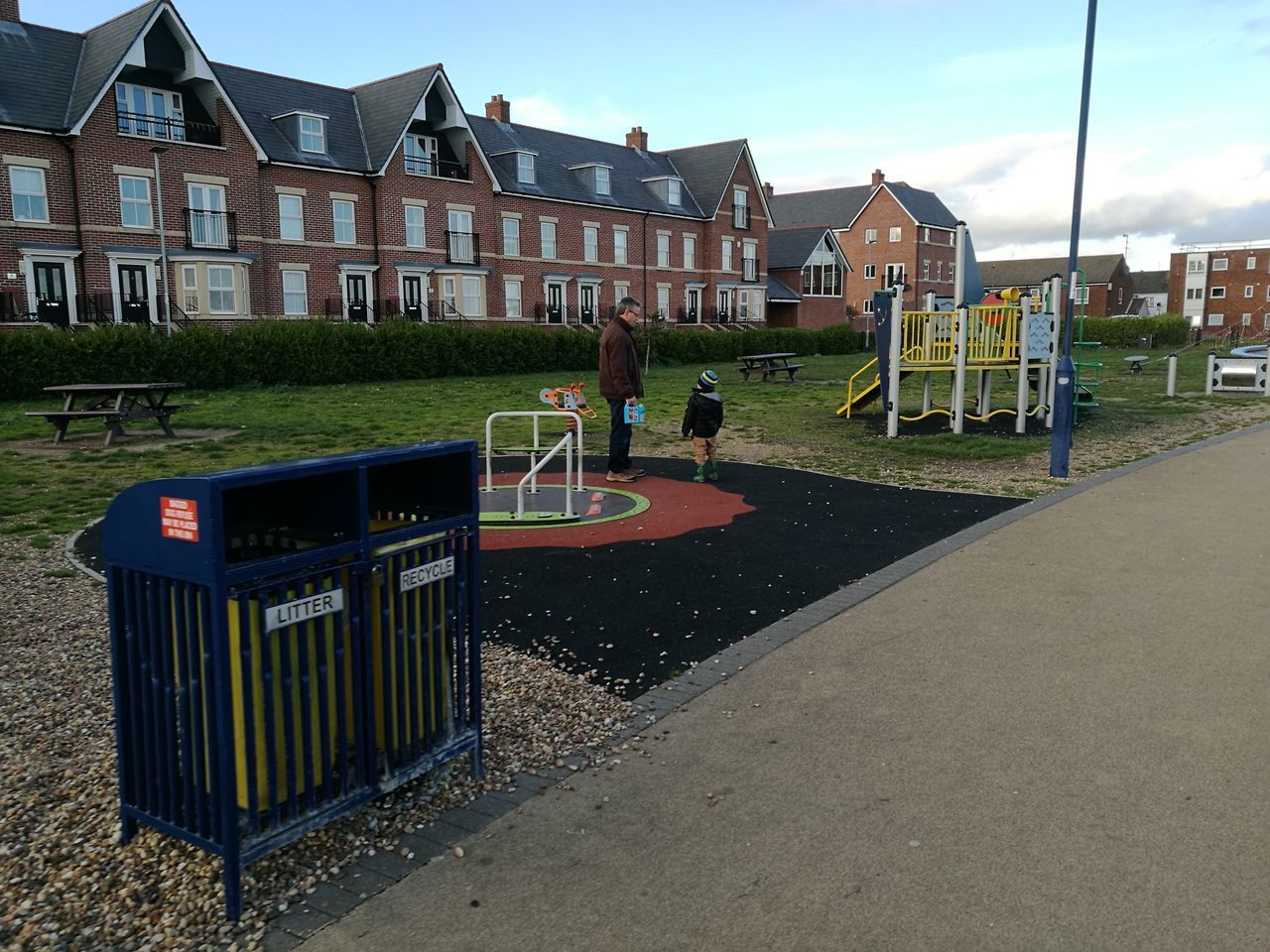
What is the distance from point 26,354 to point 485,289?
24.3 meters

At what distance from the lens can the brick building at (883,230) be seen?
254 feet

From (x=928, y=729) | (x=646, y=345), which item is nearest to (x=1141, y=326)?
(x=646, y=345)

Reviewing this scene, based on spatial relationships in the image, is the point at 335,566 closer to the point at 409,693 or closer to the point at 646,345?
the point at 409,693

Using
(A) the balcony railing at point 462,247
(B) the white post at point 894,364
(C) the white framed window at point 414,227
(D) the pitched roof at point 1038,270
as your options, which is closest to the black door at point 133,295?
(C) the white framed window at point 414,227

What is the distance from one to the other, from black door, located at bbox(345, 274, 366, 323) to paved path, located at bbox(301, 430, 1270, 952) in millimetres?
37721

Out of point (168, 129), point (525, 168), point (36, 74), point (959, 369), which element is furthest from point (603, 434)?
point (525, 168)

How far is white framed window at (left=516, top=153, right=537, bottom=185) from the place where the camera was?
156 feet

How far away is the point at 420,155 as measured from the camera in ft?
141

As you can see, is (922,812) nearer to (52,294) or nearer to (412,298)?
(52,294)

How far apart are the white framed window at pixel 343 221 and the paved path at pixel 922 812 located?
37.7 m

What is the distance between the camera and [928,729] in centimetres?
449

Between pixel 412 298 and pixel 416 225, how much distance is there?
3.06 meters

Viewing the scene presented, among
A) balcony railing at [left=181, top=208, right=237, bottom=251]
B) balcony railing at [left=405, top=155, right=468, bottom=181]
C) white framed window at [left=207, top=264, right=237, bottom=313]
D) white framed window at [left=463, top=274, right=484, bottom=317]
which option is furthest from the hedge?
balcony railing at [left=405, top=155, right=468, bottom=181]

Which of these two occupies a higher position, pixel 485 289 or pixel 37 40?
pixel 37 40
